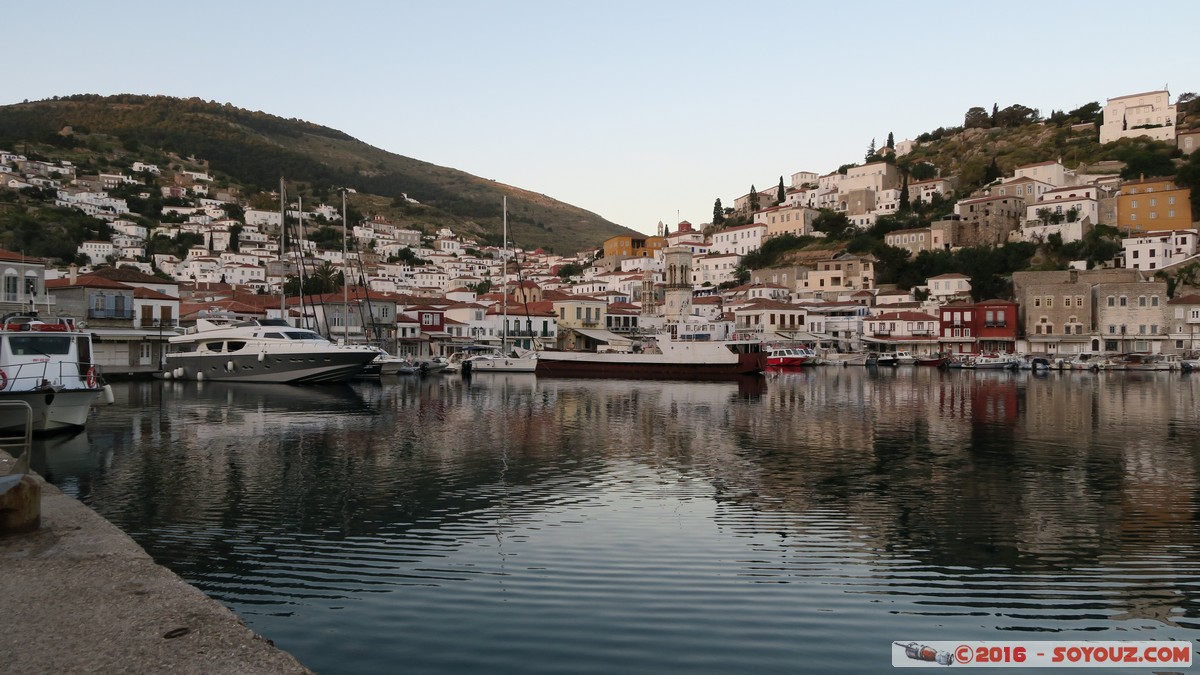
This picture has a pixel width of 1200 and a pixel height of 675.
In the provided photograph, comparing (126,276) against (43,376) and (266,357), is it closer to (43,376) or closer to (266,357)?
(266,357)

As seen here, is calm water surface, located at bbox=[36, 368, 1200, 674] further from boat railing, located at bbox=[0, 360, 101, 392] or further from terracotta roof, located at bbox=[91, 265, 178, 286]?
terracotta roof, located at bbox=[91, 265, 178, 286]

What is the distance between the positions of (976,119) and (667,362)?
11261cm

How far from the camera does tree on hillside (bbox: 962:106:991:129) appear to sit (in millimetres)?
144250

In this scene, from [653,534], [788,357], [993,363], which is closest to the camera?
[653,534]

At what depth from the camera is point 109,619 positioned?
614cm

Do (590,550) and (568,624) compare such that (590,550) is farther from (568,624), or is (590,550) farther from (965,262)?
(965,262)

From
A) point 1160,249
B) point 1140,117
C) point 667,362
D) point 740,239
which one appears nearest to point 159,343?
point 667,362

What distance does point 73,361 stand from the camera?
2280 centimetres

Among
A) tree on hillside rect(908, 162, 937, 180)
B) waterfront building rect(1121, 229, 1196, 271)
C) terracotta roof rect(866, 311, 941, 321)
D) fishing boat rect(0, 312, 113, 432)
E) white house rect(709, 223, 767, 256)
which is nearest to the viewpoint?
fishing boat rect(0, 312, 113, 432)

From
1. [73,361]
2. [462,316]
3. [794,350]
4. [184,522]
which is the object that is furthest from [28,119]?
[184,522]

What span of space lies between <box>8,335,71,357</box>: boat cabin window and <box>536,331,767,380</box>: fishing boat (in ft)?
127

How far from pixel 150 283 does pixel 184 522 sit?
5301cm

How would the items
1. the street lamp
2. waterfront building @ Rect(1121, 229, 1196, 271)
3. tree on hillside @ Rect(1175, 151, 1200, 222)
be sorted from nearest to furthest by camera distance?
the street lamp, waterfront building @ Rect(1121, 229, 1196, 271), tree on hillside @ Rect(1175, 151, 1200, 222)

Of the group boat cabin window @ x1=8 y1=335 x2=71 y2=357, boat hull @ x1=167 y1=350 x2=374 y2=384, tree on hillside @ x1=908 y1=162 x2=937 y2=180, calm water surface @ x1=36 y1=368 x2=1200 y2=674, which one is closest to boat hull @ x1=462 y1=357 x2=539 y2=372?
boat hull @ x1=167 y1=350 x2=374 y2=384
